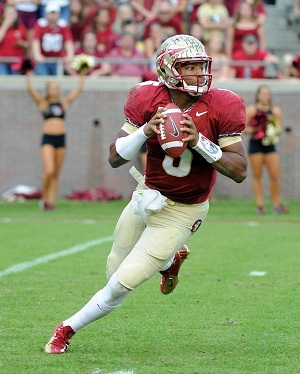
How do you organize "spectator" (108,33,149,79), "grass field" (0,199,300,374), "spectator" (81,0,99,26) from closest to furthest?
1. "grass field" (0,199,300,374)
2. "spectator" (108,33,149,79)
3. "spectator" (81,0,99,26)

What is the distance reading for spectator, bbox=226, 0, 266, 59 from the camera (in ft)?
51.8

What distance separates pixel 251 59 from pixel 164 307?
32.5 ft

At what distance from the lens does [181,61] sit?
5.05 metres

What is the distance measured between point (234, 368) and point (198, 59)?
1.62 m

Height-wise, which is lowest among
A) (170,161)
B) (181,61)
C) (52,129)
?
(52,129)

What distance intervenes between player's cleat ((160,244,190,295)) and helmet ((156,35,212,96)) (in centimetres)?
105

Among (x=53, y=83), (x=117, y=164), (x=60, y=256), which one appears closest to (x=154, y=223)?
(x=117, y=164)

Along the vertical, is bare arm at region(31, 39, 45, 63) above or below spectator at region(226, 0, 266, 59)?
below

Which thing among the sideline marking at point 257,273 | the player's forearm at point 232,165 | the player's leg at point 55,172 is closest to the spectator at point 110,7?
the player's leg at point 55,172

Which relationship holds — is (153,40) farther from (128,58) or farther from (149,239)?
(149,239)

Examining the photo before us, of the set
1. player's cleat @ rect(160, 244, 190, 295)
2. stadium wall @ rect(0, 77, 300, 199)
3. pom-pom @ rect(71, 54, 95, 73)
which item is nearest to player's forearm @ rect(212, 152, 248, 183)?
player's cleat @ rect(160, 244, 190, 295)

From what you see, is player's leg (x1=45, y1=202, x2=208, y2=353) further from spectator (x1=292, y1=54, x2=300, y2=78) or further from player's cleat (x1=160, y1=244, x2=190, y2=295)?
spectator (x1=292, y1=54, x2=300, y2=78)

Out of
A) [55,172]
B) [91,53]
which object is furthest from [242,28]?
[55,172]

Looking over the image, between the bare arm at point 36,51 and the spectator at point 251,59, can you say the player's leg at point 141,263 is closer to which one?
the spectator at point 251,59
